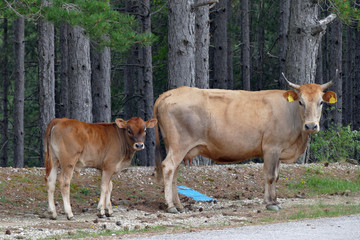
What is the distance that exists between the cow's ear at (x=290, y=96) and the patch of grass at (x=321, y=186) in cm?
377

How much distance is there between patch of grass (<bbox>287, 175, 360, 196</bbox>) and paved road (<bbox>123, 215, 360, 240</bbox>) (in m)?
5.65

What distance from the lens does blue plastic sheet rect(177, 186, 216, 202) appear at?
42.0ft

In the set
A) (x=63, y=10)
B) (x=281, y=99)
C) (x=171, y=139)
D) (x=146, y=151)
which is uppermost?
(x=63, y=10)

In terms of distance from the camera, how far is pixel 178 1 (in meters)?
14.6

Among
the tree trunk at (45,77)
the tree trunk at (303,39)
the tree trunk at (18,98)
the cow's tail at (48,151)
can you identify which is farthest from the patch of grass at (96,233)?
the tree trunk at (18,98)

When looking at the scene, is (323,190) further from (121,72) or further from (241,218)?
(121,72)

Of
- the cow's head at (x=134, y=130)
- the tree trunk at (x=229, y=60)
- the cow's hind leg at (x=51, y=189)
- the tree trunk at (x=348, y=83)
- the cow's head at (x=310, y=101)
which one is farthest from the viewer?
the tree trunk at (x=348, y=83)

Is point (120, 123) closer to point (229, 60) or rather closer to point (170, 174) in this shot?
point (170, 174)

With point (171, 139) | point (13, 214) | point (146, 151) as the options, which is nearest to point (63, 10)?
point (171, 139)

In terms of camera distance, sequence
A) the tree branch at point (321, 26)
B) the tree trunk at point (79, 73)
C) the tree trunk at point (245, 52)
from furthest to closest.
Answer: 1. the tree trunk at point (245, 52)
2. the tree branch at point (321, 26)
3. the tree trunk at point (79, 73)

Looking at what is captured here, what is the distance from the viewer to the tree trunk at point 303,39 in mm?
16406

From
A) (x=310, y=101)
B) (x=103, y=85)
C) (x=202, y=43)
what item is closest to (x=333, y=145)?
(x=202, y=43)

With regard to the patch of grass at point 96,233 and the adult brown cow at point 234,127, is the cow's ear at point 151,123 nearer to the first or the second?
the adult brown cow at point 234,127

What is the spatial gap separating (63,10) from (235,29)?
82.7ft
